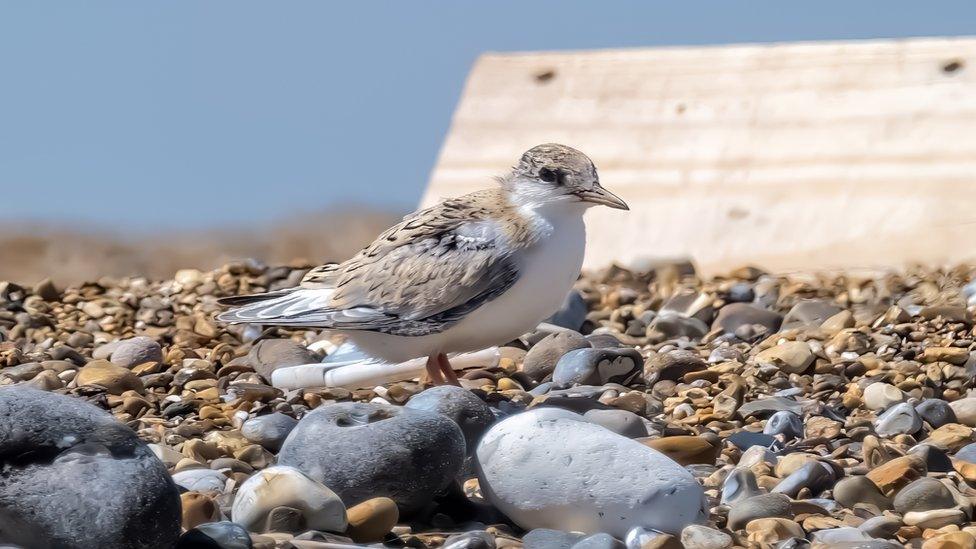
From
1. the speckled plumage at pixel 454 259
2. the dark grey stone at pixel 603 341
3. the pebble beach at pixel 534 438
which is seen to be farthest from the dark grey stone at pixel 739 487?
the dark grey stone at pixel 603 341

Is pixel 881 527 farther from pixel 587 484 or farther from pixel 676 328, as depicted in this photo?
pixel 676 328

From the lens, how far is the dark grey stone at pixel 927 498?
3.53 metres

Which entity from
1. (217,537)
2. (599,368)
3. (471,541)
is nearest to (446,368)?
(599,368)

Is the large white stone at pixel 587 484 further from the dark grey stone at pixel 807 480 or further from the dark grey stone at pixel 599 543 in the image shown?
the dark grey stone at pixel 807 480

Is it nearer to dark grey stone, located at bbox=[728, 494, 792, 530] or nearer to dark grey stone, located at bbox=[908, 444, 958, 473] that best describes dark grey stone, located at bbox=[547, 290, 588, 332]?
dark grey stone, located at bbox=[908, 444, 958, 473]

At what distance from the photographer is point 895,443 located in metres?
4.16

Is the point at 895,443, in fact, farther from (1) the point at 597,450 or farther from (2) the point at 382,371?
(2) the point at 382,371

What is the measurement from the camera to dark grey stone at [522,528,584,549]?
3156mm

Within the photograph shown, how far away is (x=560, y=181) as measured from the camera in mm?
4562

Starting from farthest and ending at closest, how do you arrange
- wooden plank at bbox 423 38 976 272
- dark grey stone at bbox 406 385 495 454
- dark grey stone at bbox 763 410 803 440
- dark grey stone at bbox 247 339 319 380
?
wooden plank at bbox 423 38 976 272, dark grey stone at bbox 247 339 319 380, dark grey stone at bbox 763 410 803 440, dark grey stone at bbox 406 385 495 454

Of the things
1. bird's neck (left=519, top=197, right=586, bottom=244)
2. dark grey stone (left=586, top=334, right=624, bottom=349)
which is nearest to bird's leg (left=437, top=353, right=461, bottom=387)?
bird's neck (left=519, top=197, right=586, bottom=244)

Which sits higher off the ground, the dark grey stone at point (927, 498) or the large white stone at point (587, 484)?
the dark grey stone at point (927, 498)

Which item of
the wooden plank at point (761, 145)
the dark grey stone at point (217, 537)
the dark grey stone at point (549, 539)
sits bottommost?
the dark grey stone at point (217, 537)

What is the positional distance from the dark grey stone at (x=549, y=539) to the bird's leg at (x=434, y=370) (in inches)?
59.9
